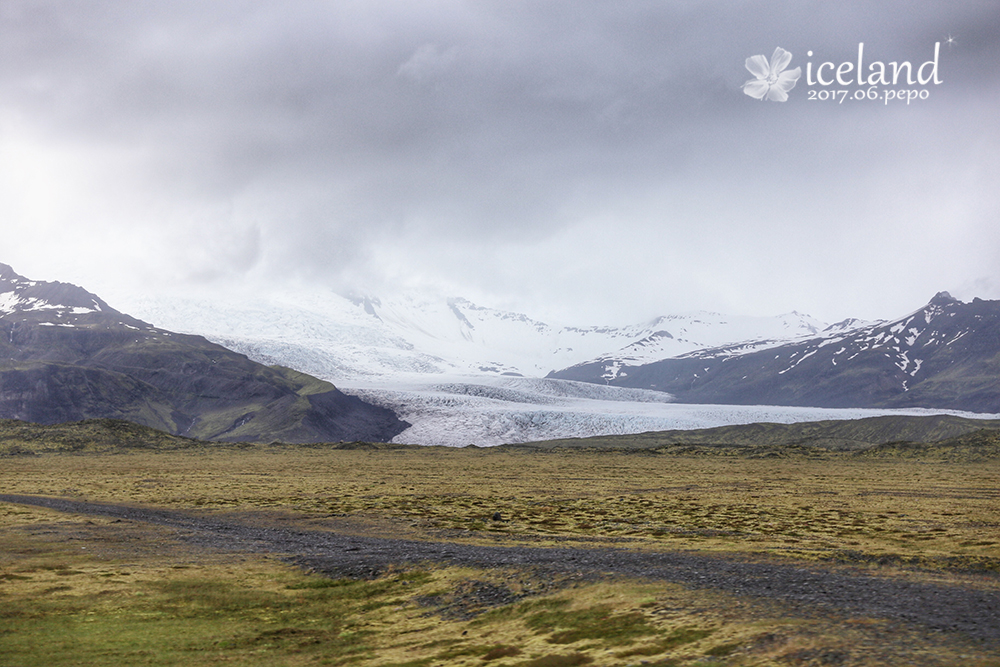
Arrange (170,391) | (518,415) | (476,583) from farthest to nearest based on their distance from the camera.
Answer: (170,391), (518,415), (476,583)

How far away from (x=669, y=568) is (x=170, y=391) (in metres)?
152

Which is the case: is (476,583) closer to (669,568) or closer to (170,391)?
(669,568)

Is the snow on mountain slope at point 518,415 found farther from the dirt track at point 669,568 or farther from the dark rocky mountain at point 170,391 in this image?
the dirt track at point 669,568

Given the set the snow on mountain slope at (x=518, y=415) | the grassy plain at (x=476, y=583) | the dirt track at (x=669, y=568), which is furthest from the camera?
the snow on mountain slope at (x=518, y=415)

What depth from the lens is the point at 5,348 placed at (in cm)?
16562

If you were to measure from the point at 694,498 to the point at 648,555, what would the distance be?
2336cm

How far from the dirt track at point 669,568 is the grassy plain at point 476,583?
978 millimetres

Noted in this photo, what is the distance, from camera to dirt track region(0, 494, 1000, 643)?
14438 mm

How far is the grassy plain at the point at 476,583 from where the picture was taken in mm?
13398

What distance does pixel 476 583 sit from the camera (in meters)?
19.6

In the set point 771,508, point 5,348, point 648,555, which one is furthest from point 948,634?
point 5,348

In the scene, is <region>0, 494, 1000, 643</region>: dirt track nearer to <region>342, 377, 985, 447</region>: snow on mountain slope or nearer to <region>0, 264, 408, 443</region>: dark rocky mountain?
<region>342, 377, 985, 447</region>: snow on mountain slope

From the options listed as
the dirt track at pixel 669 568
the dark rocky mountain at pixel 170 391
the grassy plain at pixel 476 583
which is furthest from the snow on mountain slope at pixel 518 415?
the dirt track at pixel 669 568

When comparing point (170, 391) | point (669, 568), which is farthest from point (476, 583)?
point (170, 391)
